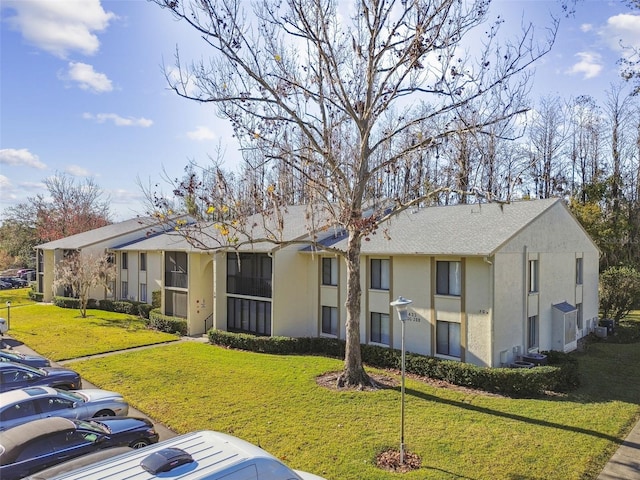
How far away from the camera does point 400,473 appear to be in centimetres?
895

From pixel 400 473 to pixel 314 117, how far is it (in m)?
10.6

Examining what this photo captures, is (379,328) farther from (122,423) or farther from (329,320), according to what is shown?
(122,423)

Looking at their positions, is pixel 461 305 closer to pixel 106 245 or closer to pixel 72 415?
pixel 72 415

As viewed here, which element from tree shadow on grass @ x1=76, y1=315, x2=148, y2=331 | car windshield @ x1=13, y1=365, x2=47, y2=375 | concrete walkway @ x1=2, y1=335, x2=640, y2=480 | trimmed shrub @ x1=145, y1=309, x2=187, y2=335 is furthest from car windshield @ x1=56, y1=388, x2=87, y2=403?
tree shadow on grass @ x1=76, y1=315, x2=148, y2=331

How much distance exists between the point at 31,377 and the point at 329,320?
489 inches

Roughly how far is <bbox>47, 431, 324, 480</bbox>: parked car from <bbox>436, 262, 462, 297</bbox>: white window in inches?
512

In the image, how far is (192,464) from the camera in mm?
4938

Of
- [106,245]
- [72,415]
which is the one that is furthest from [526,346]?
[106,245]

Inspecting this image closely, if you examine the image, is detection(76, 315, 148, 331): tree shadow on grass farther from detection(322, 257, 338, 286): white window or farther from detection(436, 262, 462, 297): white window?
detection(436, 262, 462, 297): white window

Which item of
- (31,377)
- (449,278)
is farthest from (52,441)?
(449,278)

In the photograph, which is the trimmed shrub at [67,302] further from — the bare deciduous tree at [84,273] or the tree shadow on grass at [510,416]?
the tree shadow on grass at [510,416]

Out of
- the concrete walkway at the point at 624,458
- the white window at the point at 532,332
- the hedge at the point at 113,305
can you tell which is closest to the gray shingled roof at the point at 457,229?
the white window at the point at 532,332

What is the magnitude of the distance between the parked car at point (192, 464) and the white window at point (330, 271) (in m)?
15.7

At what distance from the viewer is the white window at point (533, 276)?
1858cm
